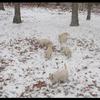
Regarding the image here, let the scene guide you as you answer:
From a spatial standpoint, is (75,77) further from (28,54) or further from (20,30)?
(20,30)

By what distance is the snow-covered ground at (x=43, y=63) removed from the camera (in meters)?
6.76

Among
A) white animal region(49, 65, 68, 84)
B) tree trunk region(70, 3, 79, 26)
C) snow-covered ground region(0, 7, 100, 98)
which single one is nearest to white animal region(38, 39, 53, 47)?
snow-covered ground region(0, 7, 100, 98)

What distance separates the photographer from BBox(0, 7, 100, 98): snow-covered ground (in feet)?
22.2

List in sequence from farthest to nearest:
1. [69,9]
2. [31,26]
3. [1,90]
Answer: [69,9] < [31,26] < [1,90]

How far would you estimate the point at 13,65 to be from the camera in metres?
8.82

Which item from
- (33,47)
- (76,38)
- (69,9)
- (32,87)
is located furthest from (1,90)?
(69,9)

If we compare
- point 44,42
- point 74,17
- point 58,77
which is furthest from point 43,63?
point 74,17

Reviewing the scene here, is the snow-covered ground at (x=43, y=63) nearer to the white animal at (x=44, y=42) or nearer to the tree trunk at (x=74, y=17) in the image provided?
the white animal at (x=44, y=42)

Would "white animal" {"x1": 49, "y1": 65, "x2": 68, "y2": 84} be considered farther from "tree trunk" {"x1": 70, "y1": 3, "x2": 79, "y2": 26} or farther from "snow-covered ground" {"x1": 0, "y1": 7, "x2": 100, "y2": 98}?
"tree trunk" {"x1": 70, "y1": 3, "x2": 79, "y2": 26}

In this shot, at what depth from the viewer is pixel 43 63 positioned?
9.00m

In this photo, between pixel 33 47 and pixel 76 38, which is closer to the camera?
pixel 33 47

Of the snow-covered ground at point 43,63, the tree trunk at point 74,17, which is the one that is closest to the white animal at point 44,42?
the snow-covered ground at point 43,63

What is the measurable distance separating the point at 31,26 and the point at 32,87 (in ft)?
27.4

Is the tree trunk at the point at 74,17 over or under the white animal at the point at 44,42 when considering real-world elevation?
over
